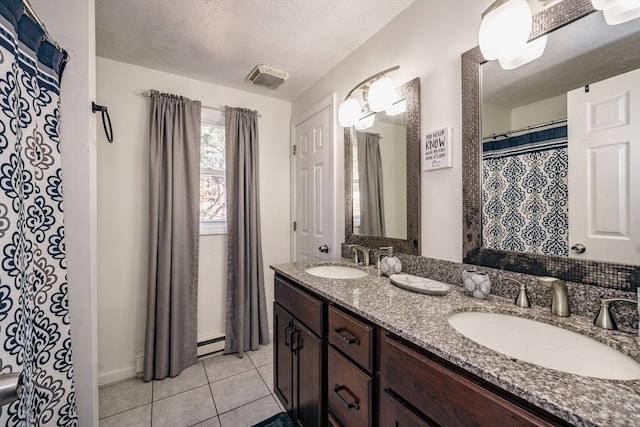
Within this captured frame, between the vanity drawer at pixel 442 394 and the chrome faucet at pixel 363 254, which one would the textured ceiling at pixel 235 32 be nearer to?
the chrome faucet at pixel 363 254

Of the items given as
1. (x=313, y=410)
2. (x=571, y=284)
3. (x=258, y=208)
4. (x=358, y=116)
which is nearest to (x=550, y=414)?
(x=571, y=284)

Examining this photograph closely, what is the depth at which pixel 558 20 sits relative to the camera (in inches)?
35.8

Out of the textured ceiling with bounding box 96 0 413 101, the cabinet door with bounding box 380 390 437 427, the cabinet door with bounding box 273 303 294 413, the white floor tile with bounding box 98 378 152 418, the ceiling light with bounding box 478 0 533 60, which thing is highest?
the textured ceiling with bounding box 96 0 413 101

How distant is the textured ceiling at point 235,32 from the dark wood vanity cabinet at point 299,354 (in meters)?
1.59

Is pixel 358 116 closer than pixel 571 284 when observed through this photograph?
No

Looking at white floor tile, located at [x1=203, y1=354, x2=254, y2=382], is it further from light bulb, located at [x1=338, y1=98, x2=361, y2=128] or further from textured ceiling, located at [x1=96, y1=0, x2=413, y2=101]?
textured ceiling, located at [x1=96, y1=0, x2=413, y2=101]

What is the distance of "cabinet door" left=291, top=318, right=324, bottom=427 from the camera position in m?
1.18

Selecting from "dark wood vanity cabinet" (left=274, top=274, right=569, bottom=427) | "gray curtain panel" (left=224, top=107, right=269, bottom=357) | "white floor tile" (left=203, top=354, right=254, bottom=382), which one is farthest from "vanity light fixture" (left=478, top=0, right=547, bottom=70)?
"white floor tile" (left=203, top=354, right=254, bottom=382)

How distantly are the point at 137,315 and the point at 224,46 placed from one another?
84.1 inches

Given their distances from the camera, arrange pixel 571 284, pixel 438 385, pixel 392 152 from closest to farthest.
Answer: pixel 438 385
pixel 571 284
pixel 392 152

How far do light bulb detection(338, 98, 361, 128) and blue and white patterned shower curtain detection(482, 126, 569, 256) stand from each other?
878mm

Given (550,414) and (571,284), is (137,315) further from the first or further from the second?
(571,284)

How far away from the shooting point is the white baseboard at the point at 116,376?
1.92 m

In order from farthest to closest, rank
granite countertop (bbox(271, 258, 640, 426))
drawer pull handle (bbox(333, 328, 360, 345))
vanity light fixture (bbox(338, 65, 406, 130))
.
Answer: vanity light fixture (bbox(338, 65, 406, 130)) → drawer pull handle (bbox(333, 328, 360, 345)) → granite countertop (bbox(271, 258, 640, 426))
